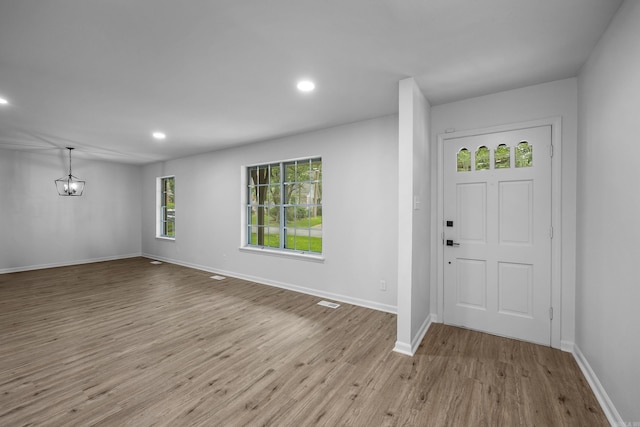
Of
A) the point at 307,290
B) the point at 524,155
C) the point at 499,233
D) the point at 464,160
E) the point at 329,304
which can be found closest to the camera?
the point at 524,155

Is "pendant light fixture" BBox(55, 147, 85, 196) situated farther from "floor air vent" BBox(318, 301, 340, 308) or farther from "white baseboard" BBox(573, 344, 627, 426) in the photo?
"white baseboard" BBox(573, 344, 627, 426)

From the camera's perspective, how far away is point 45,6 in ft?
5.51

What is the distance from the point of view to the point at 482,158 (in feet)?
9.86

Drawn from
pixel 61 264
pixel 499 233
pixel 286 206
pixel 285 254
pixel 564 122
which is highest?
pixel 564 122

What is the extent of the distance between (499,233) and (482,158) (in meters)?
0.83

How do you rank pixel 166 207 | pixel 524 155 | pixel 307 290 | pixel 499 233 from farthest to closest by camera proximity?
pixel 166 207
pixel 307 290
pixel 499 233
pixel 524 155

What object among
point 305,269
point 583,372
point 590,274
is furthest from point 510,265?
point 305,269

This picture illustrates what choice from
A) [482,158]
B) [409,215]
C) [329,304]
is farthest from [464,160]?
[329,304]

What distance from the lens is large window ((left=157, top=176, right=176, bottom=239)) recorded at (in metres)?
7.05

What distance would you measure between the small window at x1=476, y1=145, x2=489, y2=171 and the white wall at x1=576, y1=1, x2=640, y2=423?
76cm

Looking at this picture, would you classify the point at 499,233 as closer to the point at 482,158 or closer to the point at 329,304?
the point at 482,158

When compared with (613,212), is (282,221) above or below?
below

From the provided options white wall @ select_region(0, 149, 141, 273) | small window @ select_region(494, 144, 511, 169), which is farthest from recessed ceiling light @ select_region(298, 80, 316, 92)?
white wall @ select_region(0, 149, 141, 273)

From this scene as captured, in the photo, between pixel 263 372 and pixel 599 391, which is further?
pixel 263 372
